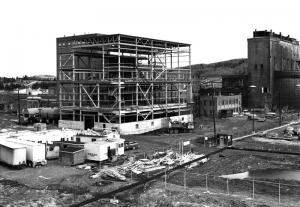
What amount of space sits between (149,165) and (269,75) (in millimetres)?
74421

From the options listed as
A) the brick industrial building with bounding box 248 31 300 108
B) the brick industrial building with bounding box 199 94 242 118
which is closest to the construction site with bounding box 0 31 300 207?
the brick industrial building with bounding box 199 94 242 118

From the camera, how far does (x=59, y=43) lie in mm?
81750

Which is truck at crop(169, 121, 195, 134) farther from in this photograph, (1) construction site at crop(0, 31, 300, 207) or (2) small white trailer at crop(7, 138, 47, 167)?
(2) small white trailer at crop(7, 138, 47, 167)

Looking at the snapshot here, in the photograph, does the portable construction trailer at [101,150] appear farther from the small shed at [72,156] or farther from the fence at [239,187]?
the fence at [239,187]

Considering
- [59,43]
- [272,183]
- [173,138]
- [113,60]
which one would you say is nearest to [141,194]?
[272,183]

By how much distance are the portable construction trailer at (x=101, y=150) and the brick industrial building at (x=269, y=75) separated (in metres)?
68.8

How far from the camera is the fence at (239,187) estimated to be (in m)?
24.3

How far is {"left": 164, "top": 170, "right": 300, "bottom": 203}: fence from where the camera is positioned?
2427cm

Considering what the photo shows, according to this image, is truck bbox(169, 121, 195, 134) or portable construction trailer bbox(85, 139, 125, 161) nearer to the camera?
portable construction trailer bbox(85, 139, 125, 161)

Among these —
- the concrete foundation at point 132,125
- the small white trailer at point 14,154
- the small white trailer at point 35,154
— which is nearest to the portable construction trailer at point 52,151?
the small white trailer at point 35,154

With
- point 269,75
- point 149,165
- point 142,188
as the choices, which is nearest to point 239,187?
point 142,188

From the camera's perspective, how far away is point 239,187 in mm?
26078

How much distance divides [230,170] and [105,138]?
1314cm

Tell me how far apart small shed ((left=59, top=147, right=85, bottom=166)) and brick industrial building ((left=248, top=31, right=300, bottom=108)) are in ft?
236
